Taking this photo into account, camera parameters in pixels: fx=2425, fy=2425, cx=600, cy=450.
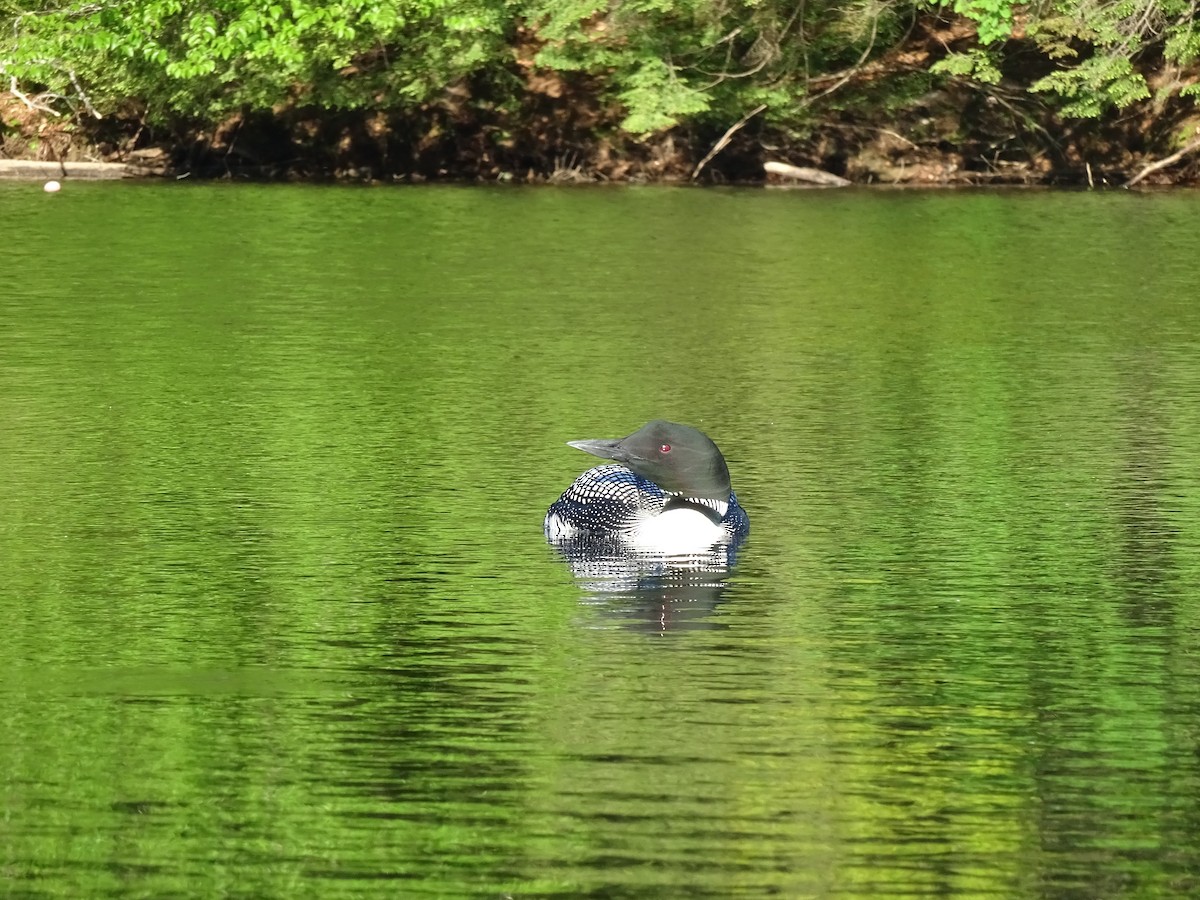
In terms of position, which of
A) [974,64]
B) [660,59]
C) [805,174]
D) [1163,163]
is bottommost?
[805,174]

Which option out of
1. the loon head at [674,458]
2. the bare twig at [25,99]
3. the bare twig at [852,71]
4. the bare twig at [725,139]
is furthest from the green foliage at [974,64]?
the loon head at [674,458]

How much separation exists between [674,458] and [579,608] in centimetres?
136

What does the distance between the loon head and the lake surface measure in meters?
0.38

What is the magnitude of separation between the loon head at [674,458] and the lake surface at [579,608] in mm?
379

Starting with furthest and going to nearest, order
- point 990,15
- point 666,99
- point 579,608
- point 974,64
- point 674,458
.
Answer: point 974,64
point 666,99
point 990,15
point 674,458
point 579,608

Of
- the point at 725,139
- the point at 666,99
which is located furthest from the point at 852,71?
the point at 666,99

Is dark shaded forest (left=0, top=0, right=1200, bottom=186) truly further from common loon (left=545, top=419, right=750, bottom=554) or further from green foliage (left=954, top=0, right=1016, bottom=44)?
common loon (left=545, top=419, right=750, bottom=554)

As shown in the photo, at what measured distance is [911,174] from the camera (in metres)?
37.9

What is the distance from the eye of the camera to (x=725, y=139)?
37.0m

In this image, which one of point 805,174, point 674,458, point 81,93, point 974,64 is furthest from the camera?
point 805,174

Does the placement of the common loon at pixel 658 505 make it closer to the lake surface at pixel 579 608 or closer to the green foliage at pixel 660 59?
the lake surface at pixel 579 608

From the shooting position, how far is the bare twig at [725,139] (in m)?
36.9

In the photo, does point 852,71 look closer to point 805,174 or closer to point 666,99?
point 805,174

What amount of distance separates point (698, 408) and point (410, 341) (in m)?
4.01
